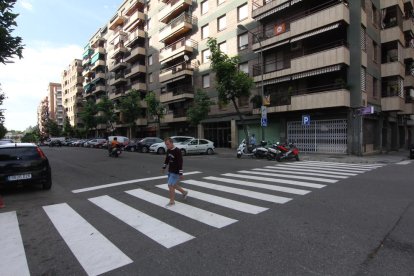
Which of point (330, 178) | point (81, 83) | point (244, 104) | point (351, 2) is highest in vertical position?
point (81, 83)

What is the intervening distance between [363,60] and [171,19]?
25.6 meters

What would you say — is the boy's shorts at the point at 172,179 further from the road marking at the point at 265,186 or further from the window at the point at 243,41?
the window at the point at 243,41

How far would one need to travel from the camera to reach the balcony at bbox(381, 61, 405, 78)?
22.5 metres

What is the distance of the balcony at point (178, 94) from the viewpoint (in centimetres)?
3184

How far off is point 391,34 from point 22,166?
2750 centimetres

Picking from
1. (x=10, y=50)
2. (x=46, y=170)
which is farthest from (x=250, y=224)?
(x=10, y=50)

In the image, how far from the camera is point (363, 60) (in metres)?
19.4

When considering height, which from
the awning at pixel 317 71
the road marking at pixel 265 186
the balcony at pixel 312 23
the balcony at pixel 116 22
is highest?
the balcony at pixel 116 22

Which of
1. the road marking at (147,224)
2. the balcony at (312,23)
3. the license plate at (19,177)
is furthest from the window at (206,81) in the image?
the road marking at (147,224)

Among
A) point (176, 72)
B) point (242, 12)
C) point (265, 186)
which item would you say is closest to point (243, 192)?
point (265, 186)

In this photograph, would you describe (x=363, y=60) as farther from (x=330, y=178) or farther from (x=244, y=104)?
(x=330, y=178)

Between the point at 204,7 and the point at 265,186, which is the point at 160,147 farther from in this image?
the point at 204,7

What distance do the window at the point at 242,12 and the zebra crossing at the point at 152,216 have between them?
2138 centimetres

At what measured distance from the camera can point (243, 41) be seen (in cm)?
2622
